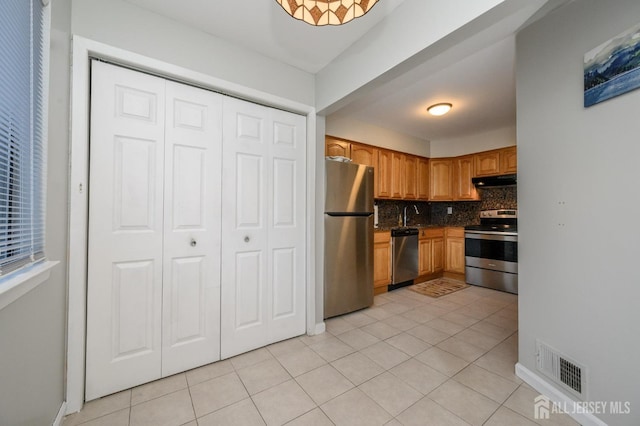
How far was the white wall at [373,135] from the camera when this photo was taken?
3547mm

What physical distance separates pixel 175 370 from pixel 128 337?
0.42 meters

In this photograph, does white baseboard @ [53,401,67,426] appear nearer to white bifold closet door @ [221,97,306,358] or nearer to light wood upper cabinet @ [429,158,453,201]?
white bifold closet door @ [221,97,306,358]

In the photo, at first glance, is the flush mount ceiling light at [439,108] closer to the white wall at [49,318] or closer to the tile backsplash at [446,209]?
the tile backsplash at [446,209]

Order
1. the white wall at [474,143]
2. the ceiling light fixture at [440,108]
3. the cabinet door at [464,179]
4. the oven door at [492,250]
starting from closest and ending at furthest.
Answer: the ceiling light fixture at [440,108] → the oven door at [492,250] → the white wall at [474,143] → the cabinet door at [464,179]

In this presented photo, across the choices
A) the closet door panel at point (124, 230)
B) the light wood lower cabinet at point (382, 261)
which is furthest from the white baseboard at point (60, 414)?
the light wood lower cabinet at point (382, 261)

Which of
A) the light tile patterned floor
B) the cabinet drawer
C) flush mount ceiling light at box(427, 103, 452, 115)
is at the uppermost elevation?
flush mount ceiling light at box(427, 103, 452, 115)

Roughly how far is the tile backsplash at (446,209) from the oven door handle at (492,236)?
0.74 metres

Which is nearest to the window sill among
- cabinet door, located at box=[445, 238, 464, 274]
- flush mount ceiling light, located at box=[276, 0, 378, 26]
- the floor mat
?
flush mount ceiling light, located at box=[276, 0, 378, 26]

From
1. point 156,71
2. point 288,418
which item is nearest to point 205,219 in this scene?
point 156,71

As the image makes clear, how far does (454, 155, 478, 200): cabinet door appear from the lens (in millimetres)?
4483

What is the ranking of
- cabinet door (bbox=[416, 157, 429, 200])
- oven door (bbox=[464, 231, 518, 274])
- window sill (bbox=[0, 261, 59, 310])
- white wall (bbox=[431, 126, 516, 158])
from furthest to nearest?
1. cabinet door (bbox=[416, 157, 429, 200])
2. white wall (bbox=[431, 126, 516, 158])
3. oven door (bbox=[464, 231, 518, 274])
4. window sill (bbox=[0, 261, 59, 310])

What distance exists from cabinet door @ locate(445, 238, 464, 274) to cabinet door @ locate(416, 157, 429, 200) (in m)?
0.96

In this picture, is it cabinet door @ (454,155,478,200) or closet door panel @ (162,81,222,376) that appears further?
cabinet door @ (454,155,478,200)

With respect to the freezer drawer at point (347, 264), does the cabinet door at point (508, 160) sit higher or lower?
higher
